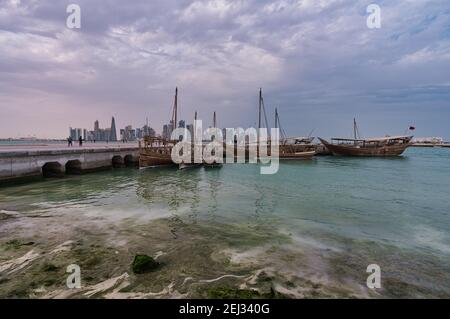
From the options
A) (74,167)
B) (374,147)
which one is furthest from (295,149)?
(74,167)

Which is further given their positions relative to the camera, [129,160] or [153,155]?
[129,160]

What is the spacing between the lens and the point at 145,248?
28.1ft

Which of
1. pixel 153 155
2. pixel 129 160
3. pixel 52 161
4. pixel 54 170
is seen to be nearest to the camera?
pixel 52 161

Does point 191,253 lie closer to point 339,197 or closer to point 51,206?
point 51,206

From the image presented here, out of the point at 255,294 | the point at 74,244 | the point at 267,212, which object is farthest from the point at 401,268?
the point at 74,244

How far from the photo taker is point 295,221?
12633 millimetres

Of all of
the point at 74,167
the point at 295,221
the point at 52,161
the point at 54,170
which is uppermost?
the point at 52,161

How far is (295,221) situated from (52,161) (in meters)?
24.7

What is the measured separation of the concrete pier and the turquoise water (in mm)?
1989

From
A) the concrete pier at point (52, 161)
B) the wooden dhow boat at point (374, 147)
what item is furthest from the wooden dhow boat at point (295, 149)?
the concrete pier at point (52, 161)

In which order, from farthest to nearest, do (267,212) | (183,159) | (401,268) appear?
(183,159) → (267,212) → (401,268)

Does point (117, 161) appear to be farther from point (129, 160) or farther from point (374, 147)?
point (374, 147)

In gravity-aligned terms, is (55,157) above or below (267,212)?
above

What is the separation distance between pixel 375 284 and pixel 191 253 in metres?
5.14
